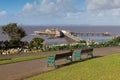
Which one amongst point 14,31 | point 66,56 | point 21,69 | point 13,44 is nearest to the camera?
point 21,69

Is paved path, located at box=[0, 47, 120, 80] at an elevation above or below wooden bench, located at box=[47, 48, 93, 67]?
below

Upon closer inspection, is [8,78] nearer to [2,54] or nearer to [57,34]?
[2,54]

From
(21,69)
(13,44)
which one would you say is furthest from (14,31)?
(21,69)

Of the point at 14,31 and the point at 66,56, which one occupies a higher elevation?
the point at 14,31

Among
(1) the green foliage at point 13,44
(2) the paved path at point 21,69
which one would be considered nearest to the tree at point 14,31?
(1) the green foliage at point 13,44

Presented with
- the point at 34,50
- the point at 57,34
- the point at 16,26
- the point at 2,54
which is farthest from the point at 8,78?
the point at 57,34

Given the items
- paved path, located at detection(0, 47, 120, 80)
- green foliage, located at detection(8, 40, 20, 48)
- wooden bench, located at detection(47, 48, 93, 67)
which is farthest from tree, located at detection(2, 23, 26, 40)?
paved path, located at detection(0, 47, 120, 80)

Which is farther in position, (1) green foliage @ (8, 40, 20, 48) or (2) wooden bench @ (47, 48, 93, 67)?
(1) green foliage @ (8, 40, 20, 48)

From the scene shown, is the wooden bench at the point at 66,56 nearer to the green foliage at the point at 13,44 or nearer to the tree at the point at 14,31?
the green foliage at the point at 13,44

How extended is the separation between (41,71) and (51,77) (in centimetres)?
292

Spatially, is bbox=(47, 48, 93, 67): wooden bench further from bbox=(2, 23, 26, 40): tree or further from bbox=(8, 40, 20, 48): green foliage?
bbox=(2, 23, 26, 40): tree

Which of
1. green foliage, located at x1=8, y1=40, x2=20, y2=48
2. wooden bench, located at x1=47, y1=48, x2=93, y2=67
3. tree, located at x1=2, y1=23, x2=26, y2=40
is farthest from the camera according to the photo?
tree, located at x1=2, y1=23, x2=26, y2=40

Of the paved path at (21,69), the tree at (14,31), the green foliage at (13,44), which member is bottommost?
the paved path at (21,69)

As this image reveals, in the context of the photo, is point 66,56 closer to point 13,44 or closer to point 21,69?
point 21,69
